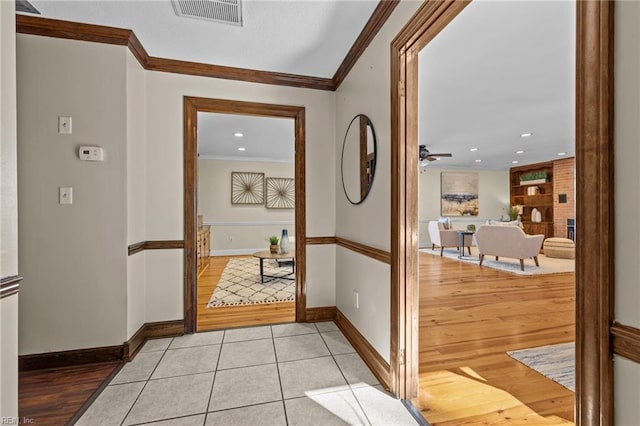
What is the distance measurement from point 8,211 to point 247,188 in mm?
6136

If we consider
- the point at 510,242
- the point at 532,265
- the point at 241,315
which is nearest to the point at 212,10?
the point at 241,315

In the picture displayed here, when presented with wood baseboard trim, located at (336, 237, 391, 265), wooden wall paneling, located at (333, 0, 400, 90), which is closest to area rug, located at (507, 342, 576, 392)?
wood baseboard trim, located at (336, 237, 391, 265)

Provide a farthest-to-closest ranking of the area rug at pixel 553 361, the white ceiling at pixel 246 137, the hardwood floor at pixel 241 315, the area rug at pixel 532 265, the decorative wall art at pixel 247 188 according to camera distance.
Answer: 1. the decorative wall art at pixel 247 188
2. the area rug at pixel 532 265
3. the white ceiling at pixel 246 137
4. the hardwood floor at pixel 241 315
5. the area rug at pixel 553 361

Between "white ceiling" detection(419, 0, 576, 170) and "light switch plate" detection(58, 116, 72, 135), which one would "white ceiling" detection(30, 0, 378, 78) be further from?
"white ceiling" detection(419, 0, 576, 170)

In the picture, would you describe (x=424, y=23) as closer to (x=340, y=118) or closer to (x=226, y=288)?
(x=340, y=118)

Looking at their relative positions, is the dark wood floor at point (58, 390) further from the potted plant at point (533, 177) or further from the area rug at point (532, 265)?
the potted plant at point (533, 177)

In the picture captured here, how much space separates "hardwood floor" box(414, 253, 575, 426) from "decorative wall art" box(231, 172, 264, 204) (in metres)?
4.62

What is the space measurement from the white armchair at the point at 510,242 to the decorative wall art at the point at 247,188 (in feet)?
16.8

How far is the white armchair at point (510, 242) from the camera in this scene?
16.6ft

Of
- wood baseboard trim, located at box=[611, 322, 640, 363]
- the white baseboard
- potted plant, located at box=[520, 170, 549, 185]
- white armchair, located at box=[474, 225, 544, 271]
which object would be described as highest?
potted plant, located at box=[520, 170, 549, 185]

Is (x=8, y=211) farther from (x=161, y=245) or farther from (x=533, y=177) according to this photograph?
(x=533, y=177)

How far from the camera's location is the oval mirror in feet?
6.79

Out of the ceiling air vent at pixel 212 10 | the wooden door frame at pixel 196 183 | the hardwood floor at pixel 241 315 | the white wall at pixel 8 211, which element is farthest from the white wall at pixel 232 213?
the white wall at pixel 8 211

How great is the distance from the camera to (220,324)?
274 centimetres
